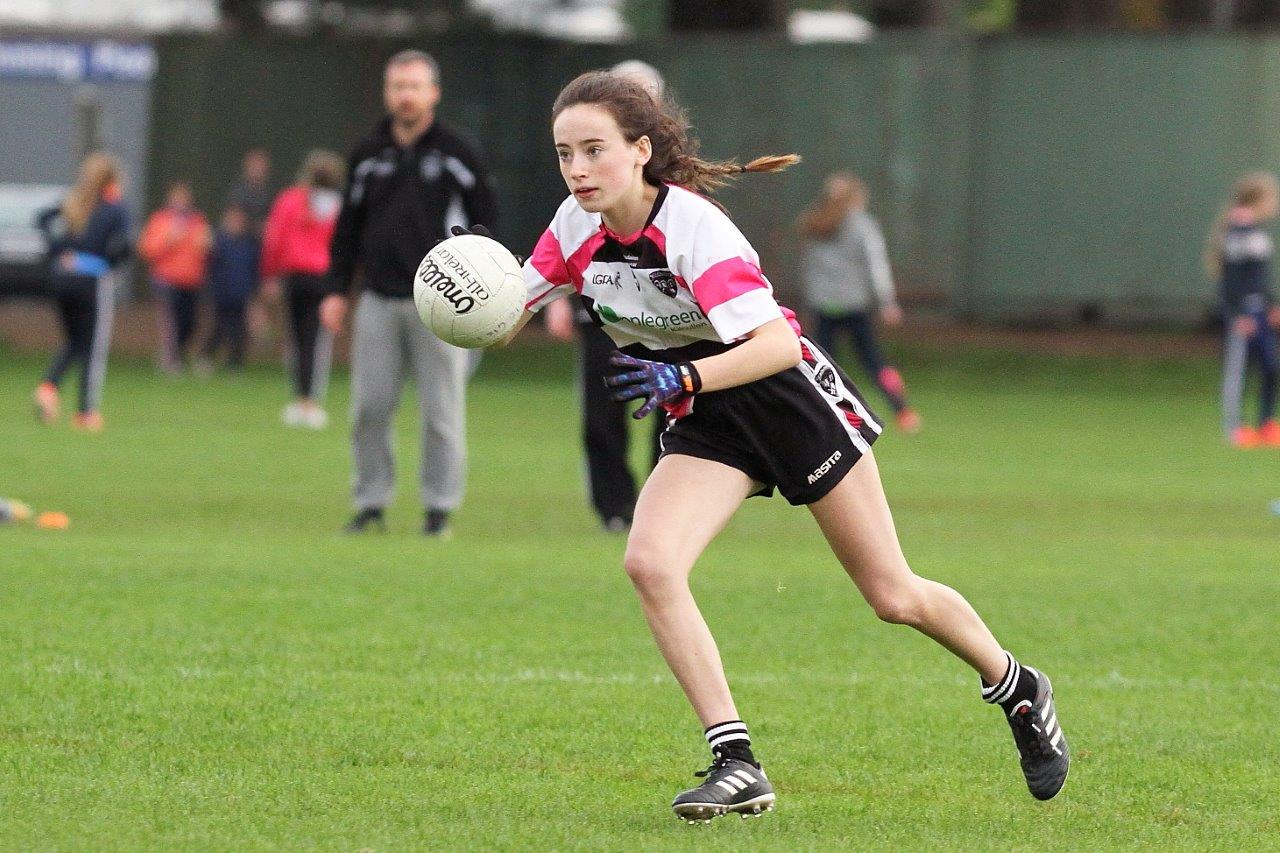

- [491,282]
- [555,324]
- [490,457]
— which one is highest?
[491,282]

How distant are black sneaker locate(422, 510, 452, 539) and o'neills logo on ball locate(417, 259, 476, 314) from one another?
19.2 feet

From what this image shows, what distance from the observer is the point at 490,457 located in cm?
1733

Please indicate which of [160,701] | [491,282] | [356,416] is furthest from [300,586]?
[491,282]

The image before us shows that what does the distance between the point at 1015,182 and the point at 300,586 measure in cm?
2293

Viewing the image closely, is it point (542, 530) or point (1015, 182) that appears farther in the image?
point (1015, 182)

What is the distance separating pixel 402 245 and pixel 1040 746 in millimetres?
6063

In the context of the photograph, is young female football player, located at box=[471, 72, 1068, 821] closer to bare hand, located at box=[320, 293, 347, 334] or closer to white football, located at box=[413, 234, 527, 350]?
white football, located at box=[413, 234, 527, 350]

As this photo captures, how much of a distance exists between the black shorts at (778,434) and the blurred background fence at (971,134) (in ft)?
81.9

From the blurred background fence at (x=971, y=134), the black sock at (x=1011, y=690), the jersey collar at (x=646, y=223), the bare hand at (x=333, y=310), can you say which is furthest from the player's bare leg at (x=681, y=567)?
the blurred background fence at (x=971, y=134)

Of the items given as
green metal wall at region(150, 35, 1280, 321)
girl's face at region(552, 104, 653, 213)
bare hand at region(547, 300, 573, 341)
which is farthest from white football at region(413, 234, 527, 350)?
green metal wall at region(150, 35, 1280, 321)

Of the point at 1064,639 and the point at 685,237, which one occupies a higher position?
the point at 685,237

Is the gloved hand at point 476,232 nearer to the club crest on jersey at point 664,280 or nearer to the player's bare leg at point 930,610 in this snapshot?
the club crest on jersey at point 664,280

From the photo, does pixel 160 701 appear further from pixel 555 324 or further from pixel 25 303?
pixel 25 303

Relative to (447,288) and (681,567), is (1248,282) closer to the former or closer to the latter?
(447,288)
